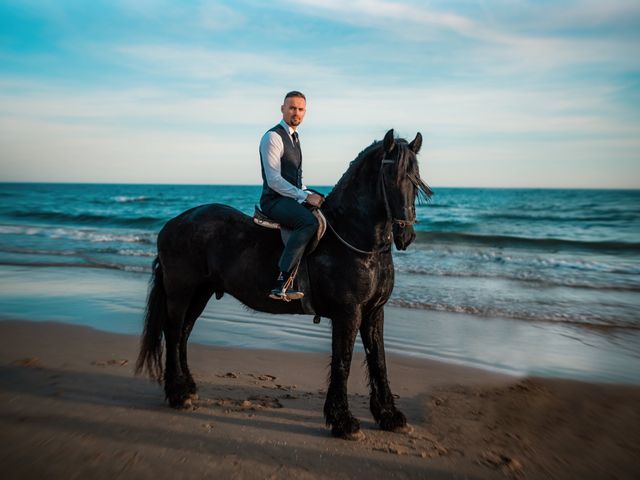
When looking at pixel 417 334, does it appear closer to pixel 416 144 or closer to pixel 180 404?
pixel 180 404

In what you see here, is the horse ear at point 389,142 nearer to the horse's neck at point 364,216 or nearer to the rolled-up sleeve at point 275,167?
the horse's neck at point 364,216

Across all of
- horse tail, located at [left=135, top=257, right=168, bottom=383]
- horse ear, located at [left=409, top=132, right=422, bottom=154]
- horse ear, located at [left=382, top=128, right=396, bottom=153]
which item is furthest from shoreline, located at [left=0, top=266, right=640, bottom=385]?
horse ear, located at [left=382, top=128, right=396, bottom=153]

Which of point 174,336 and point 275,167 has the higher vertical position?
point 275,167

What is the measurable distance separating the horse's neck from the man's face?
0.74 metres

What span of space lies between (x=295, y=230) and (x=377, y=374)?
4.76ft

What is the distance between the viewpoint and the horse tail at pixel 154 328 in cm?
485

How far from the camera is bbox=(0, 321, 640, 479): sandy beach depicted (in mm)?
3529

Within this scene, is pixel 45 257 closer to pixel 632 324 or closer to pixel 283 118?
pixel 283 118

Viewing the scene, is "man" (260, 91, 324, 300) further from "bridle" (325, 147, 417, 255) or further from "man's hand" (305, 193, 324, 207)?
"bridle" (325, 147, 417, 255)

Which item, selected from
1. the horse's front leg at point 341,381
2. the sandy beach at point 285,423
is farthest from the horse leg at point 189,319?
the horse's front leg at point 341,381

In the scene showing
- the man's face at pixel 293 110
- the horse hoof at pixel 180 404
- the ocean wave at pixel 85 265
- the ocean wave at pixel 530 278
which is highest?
the man's face at pixel 293 110

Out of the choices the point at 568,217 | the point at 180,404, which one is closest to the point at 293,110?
the point at 180,404

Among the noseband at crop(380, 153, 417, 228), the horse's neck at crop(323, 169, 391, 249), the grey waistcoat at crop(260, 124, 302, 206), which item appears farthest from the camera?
the grey waistcoat at crop(260, 124, 302, 206)

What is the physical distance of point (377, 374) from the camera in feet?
14.2
